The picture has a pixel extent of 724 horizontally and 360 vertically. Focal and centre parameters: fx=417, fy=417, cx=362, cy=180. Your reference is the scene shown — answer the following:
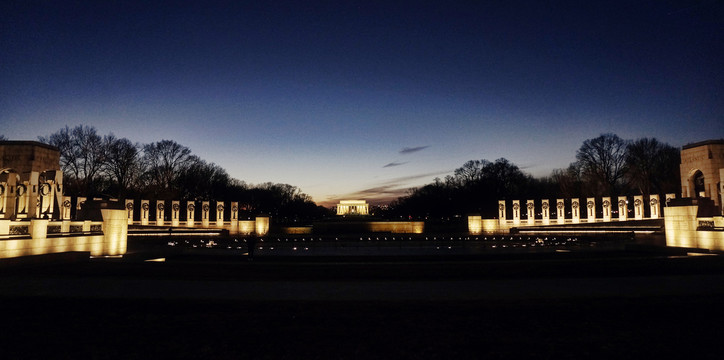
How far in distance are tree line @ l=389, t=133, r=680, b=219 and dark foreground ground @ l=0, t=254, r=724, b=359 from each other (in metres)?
61.3

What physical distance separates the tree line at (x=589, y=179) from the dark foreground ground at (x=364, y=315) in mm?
61286

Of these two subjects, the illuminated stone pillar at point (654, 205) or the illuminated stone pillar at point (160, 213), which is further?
the illuminated stone pillar at point (160, 213)

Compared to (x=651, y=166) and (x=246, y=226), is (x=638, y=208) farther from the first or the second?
(x=246, y=226)

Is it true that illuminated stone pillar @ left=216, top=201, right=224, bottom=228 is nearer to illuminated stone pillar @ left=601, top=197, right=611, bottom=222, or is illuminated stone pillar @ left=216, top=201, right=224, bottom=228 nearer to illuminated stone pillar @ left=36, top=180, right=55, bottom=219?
illuminated stone pillar @ left=36, top=180, right=55, bottom=219

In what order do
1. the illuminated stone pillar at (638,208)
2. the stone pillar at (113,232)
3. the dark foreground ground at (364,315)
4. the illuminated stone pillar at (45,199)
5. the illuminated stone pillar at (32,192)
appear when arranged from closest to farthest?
the dark foreground ground at (364,315) → the illuminated stone pillar at (45,199) → the illuminated stone pillar at (32,192) → the stone pillar at (113,232) → the illuminated stone pillar at (638,208)

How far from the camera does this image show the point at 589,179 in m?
72.2

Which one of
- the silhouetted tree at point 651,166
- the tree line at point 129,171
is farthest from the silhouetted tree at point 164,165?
the silhouetted tree at point 651,166

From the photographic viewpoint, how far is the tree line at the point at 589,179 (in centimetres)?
6981

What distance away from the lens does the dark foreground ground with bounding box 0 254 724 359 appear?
23.7ft

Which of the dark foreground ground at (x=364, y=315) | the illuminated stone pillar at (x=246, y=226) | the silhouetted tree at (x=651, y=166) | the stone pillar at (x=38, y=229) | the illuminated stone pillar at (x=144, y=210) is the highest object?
the silhouetted tree at (x=651, y=166)

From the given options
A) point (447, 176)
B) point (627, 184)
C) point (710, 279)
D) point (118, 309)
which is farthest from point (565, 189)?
point (118, 309)

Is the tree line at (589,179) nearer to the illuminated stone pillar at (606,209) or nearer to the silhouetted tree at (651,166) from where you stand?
the silhouetted tree at (651,166)

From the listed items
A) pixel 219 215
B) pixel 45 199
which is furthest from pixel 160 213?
pixel 45 199

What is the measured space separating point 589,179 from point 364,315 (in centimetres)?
7402
